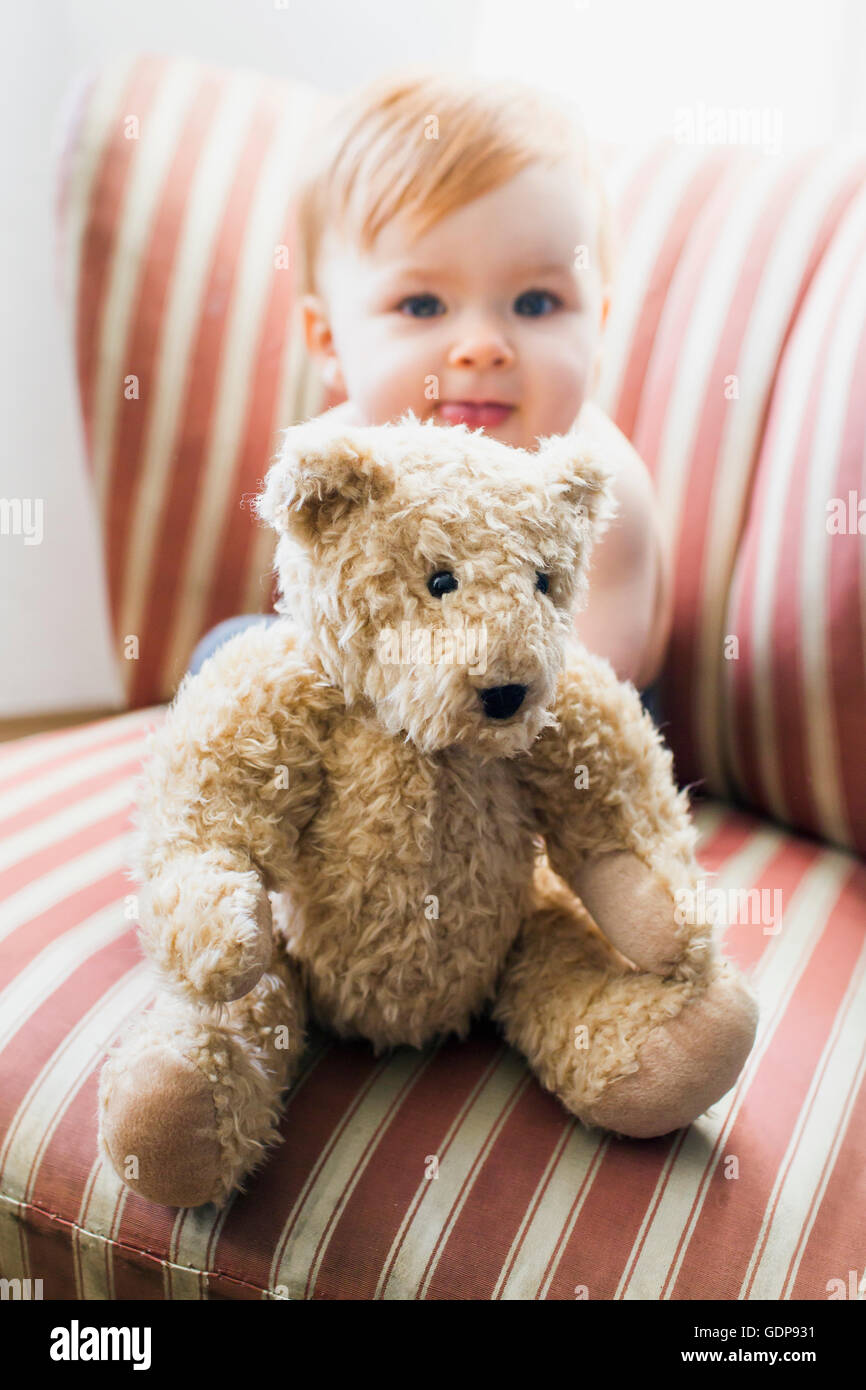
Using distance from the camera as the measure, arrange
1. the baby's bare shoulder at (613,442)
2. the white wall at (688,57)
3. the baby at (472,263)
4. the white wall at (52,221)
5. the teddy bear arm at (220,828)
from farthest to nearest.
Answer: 1. the white wall at (52,221)
2. the white wall at (688,57)
3. the baby's bare shoulder at (613,442)
4. the baby at (472,263)
5. the teddy bear arm at (220,828)

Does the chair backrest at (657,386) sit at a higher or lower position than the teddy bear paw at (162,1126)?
higher

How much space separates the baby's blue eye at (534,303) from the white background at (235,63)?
1.41ft

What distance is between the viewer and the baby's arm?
0.86 m

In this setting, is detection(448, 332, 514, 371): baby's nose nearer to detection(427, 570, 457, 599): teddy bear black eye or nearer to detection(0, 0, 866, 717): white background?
detection(427, 570, 457, 599): teddy bear black eye

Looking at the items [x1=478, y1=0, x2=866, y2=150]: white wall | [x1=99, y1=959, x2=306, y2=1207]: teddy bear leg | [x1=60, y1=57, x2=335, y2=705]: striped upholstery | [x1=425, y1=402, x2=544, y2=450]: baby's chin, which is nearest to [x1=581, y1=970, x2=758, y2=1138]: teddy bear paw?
[x1=99, y1=959, x2=306, y2=1207]: teddy bear leg

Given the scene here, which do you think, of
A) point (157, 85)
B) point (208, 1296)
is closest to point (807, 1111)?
point (208, 1296)

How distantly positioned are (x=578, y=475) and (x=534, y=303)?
291 millimetres

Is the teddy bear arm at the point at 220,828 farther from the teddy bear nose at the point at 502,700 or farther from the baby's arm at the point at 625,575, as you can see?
the baby's arm at the point at 625,575

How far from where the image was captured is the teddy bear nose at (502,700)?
532mm

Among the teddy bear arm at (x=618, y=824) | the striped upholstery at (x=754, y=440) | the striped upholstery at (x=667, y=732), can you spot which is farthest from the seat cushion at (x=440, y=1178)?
the striped upholstery at (x=754, y=440)

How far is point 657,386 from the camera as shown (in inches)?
41.1

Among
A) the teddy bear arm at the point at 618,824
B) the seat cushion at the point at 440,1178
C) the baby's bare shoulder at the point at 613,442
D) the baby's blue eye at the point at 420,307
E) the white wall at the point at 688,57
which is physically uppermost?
the white wall at the point at 688,57

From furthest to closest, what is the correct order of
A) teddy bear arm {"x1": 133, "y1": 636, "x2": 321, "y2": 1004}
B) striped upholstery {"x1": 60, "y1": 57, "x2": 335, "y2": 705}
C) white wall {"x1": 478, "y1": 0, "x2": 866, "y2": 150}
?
white wall {"x1": 478, "y1": 0, "x2": 866, "y2": 150} < striped upholstery {"x1": 60, "y1": 57, "x2": 335, "y2": 705} < teddy bear arm {"x1": 133, "y1": 636, "x2": 321, "y2": 1004}
